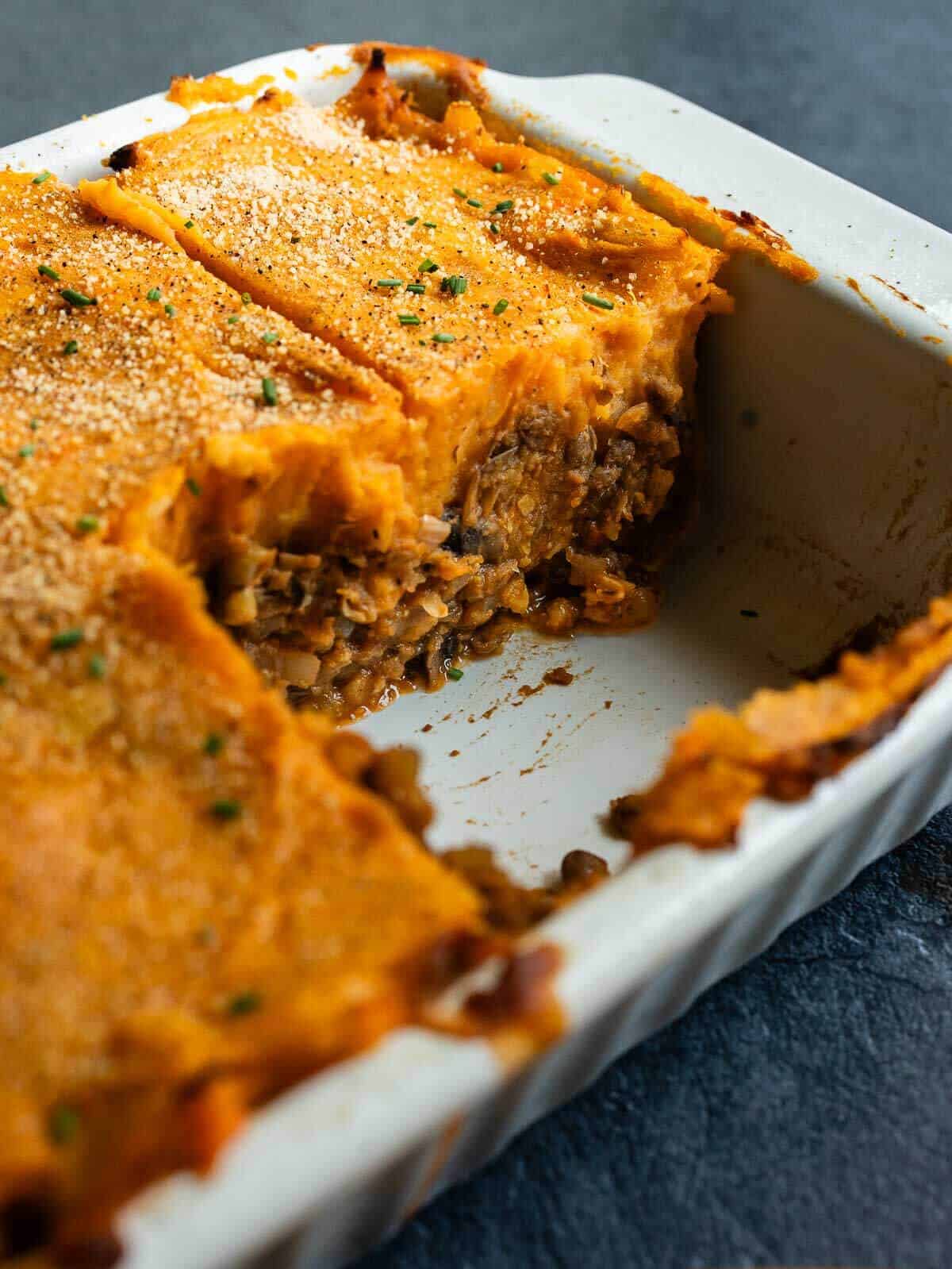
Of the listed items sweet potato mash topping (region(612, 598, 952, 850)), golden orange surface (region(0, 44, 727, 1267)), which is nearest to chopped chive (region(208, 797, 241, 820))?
golden orange surface (region(0, 44, 727, 1267))

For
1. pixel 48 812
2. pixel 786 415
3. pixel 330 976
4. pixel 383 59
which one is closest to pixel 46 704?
pixel 48 812

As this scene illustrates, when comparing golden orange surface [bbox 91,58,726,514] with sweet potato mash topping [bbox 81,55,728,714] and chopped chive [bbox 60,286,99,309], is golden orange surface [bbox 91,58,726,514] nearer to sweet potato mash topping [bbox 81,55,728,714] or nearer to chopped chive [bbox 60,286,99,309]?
sweet potato mash topping [bbox 81,55,728,714]

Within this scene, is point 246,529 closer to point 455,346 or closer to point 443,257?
point 455,346

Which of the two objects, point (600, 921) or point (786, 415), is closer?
point (600, 921)

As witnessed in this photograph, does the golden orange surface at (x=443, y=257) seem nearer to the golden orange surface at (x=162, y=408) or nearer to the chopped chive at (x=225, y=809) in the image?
the golden orange surface at (x=162, y=408)

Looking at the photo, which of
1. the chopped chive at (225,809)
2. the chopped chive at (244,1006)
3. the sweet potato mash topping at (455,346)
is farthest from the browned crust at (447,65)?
the chopped chive at (244,1006)

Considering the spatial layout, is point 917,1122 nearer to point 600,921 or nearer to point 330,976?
point 600,921
